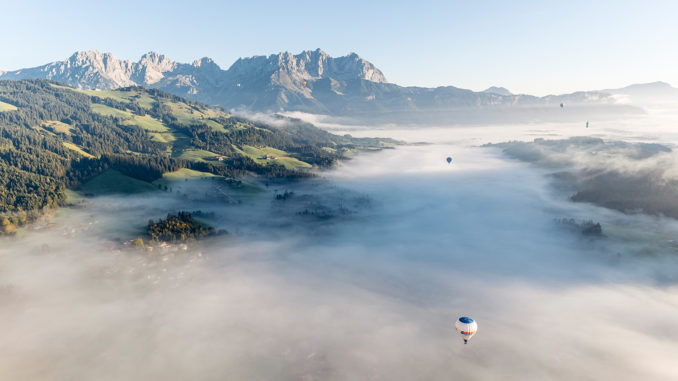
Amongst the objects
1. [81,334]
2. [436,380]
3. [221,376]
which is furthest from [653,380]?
[81,334]

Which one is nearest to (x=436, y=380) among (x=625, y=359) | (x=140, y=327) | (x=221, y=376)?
(x=221, y=376)

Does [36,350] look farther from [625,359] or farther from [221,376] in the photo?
[625,359]

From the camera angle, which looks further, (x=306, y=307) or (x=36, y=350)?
(x=306, y=307)

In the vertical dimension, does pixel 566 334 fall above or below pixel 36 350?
below

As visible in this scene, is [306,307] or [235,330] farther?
[306,307]

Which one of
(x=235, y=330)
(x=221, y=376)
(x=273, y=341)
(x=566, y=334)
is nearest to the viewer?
(x=221, y=376)

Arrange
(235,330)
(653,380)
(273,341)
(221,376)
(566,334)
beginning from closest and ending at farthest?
(221,376) → (653,380) → (273,341) → (235,330) → (566,334)

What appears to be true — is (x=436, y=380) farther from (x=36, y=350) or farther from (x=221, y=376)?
(x=36, y=350)

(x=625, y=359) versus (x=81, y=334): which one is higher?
(x=81, y=334)

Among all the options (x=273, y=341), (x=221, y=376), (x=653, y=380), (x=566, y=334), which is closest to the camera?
(x=221, y=376)
